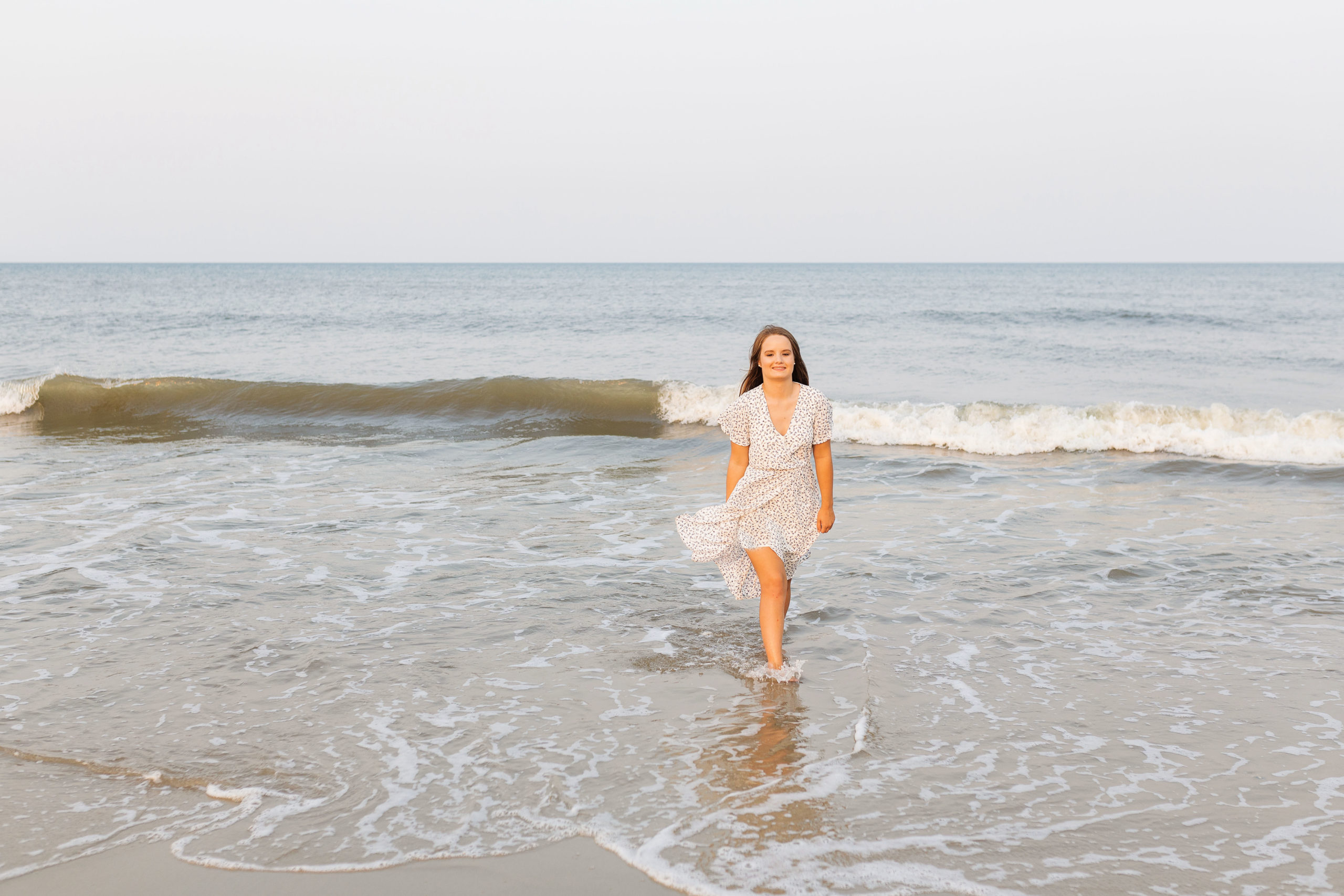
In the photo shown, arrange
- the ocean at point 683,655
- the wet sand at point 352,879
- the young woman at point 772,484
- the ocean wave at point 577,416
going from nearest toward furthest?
the wet sand at point 352,879 < the ocean at point 683,655 < the young woman at point 772,484 < the ocean wave at point 577,416

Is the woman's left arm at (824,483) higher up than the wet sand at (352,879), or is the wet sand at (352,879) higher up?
the woman's left arm at (824,483)

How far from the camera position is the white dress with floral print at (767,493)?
4.80 metres

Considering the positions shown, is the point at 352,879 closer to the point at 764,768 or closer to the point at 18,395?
the point at 764,768

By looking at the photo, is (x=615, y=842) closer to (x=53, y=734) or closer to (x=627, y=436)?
(x=53, y=734)

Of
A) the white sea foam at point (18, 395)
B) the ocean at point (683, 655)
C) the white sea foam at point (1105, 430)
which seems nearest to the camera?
the ocean at point (683, 655)

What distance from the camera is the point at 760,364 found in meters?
4.83

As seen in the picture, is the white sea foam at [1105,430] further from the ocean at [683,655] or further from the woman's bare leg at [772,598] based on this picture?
the woman's bare leg at [772,598]

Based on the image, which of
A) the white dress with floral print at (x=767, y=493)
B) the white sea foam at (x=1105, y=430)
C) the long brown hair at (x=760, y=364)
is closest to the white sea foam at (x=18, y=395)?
the white sea foam at (x=1105, y=430)

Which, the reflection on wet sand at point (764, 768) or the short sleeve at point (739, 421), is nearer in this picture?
the reflection on wet sand at point (764, 768)

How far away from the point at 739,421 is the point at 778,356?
42 centimetres

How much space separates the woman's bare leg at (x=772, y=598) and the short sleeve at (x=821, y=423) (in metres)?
0.64

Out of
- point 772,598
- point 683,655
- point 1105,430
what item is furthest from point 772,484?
point 1105,430

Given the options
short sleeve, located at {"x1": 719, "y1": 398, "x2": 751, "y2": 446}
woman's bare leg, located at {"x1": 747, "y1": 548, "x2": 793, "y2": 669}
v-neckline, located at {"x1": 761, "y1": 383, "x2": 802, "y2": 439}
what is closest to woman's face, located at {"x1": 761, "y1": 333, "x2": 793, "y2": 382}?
v-neckline, located at {"x1": 761, "y1": 383, "x2": 802, "y2": 439}

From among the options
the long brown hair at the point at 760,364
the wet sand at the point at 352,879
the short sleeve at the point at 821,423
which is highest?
the long brown hair at the point at 760,364
